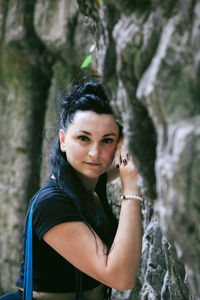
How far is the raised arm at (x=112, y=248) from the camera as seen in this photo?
47.9 inches

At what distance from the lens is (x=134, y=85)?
3.05ft

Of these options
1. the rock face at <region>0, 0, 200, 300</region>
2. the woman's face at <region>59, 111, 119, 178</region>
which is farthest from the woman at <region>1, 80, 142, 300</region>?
the rock face at <region>0, 0, 200, 300</region>

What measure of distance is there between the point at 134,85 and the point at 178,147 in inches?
11.2

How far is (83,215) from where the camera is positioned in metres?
1.38

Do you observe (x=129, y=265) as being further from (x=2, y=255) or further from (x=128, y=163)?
(x=2, y=255)

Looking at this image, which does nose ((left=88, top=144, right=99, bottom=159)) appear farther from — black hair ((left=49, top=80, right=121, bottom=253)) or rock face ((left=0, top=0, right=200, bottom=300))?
rock face ((left=0, top=0, right=200, bottom=300))

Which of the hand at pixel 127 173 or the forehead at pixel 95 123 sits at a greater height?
the forehead at pixel 95 123

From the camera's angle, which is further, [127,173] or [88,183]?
[88,183]

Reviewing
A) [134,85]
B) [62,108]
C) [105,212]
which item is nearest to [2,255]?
[105,212]

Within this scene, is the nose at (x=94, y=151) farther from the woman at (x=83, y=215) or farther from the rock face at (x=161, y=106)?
the rock face at (x=161, y=106)

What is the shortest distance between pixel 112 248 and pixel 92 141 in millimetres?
392

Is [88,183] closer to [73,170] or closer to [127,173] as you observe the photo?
[73,170]

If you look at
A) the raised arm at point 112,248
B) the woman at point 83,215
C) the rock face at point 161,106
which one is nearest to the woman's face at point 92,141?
the woman at point 83,215

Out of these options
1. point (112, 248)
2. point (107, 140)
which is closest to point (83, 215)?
point (112, 248)
